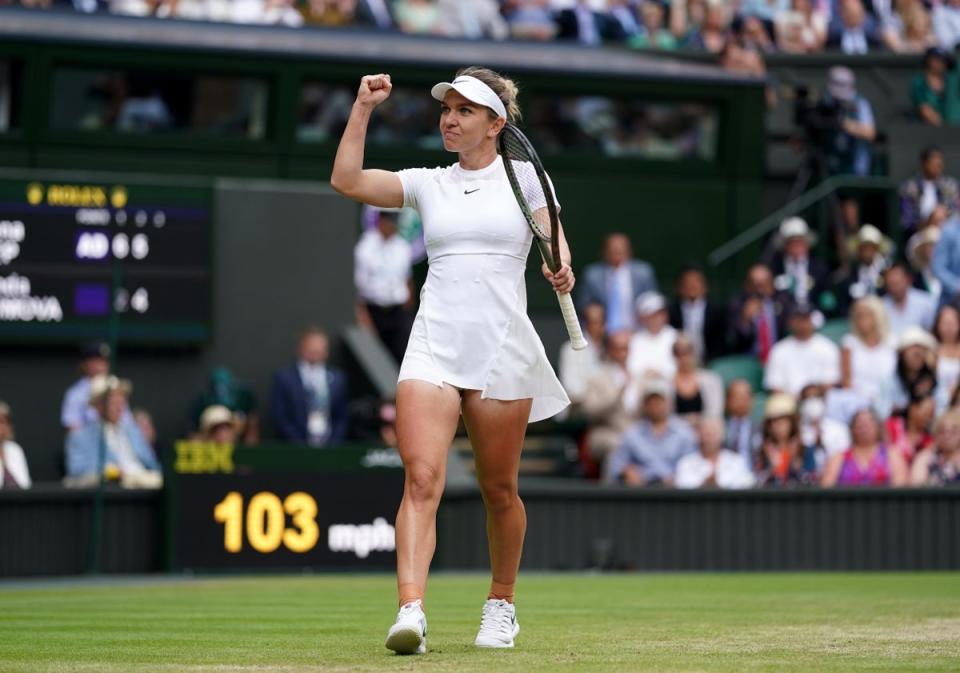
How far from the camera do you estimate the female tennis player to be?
690cm

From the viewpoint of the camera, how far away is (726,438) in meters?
16.5

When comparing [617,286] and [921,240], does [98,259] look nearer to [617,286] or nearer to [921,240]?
[617,286]

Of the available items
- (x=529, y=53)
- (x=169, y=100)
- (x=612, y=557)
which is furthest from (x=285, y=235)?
(x=612, y=557)

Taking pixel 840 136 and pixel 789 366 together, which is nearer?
pixel 789 366

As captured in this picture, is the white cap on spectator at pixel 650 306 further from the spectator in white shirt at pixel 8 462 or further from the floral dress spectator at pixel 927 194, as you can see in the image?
the spectator in white shirt at pixel 8 462

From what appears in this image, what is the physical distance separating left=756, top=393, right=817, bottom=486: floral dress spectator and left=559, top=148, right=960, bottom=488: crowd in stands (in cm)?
1

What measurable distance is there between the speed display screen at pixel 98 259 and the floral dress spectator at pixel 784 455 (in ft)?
16.3

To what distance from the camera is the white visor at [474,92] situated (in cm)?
695

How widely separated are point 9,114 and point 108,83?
3.16ft

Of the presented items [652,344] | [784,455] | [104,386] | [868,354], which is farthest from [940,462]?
[104,386]

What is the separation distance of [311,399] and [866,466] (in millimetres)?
4620

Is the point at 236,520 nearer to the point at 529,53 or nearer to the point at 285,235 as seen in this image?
the point at 285,235

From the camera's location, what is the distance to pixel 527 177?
23.4 feet

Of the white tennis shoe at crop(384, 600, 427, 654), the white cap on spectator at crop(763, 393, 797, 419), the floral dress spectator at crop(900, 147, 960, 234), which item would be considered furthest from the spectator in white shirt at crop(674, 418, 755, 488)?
the white tennis shoe at crop(384, 600, 427, 654)
